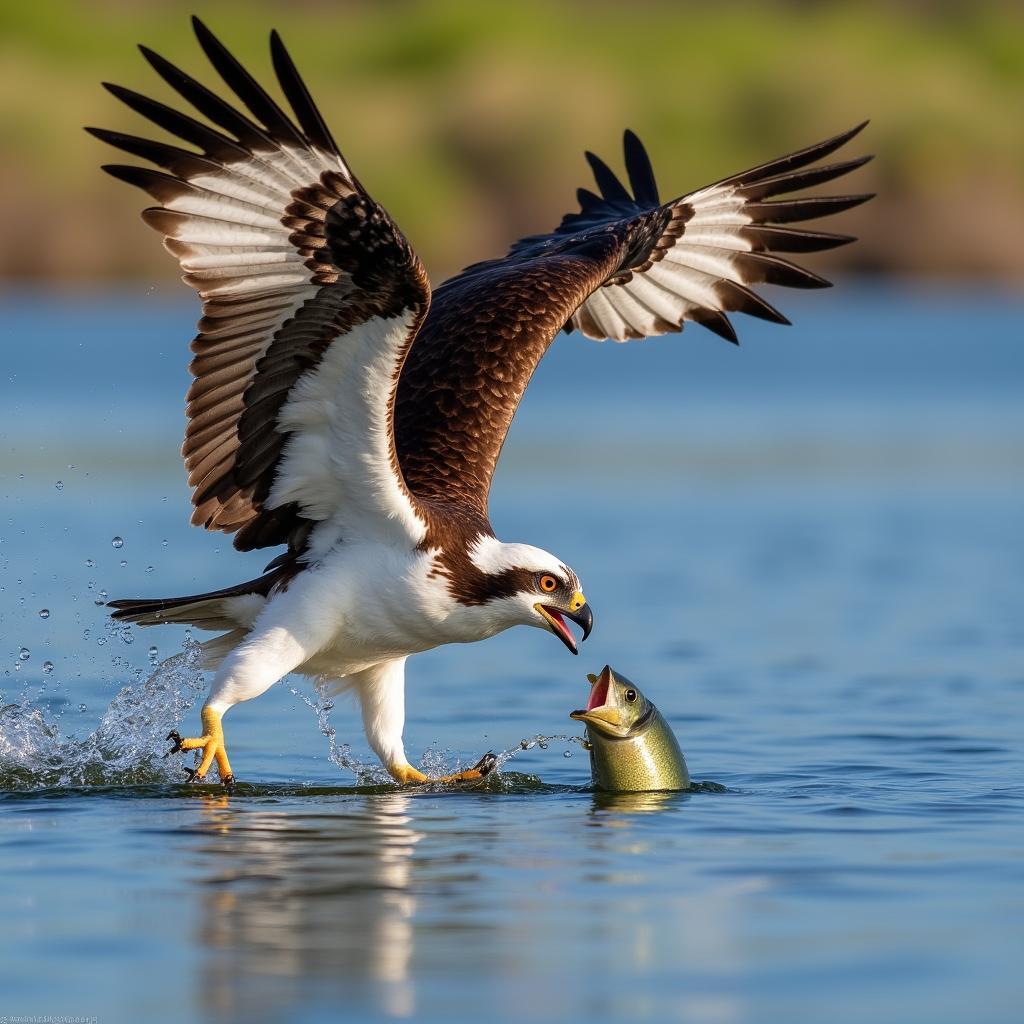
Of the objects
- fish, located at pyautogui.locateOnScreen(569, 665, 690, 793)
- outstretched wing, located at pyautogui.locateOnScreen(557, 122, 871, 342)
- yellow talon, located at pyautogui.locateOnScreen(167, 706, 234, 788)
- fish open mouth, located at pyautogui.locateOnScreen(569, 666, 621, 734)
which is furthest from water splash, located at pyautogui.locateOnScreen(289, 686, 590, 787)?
outstretched wing, located at pyautogui.locateOnScreen(557, 122, 871, 342)

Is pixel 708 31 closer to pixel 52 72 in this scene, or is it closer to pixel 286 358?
pixel 52 72

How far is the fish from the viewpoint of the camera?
28.6 ft

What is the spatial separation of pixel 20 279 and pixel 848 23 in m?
32.9

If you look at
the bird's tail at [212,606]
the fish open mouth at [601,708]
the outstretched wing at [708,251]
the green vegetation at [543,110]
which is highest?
the green vegetation at [543,110]

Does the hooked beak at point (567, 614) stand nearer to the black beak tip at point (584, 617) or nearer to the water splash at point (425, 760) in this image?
the black beak tip at point (584, 617)

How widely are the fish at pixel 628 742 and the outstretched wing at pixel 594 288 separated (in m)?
1.13

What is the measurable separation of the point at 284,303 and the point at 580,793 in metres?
2.30

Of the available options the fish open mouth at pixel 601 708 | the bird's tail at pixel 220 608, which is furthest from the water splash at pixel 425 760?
the bird's tail at pixel 220 608

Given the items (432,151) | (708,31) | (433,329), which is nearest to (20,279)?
(432,151)

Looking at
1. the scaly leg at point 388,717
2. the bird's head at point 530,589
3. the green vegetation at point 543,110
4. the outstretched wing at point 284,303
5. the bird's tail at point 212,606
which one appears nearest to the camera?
the outstretched wing at point 284,303

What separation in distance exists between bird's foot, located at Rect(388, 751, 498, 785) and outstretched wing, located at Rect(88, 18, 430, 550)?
1118 millimetres

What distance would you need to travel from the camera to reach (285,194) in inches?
324

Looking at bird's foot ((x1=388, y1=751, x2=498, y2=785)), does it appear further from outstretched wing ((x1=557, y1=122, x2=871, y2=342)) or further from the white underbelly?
outstretched wing ((x1=557, y1=122, x2=871, y2=342))

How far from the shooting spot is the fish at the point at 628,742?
8703 mm
